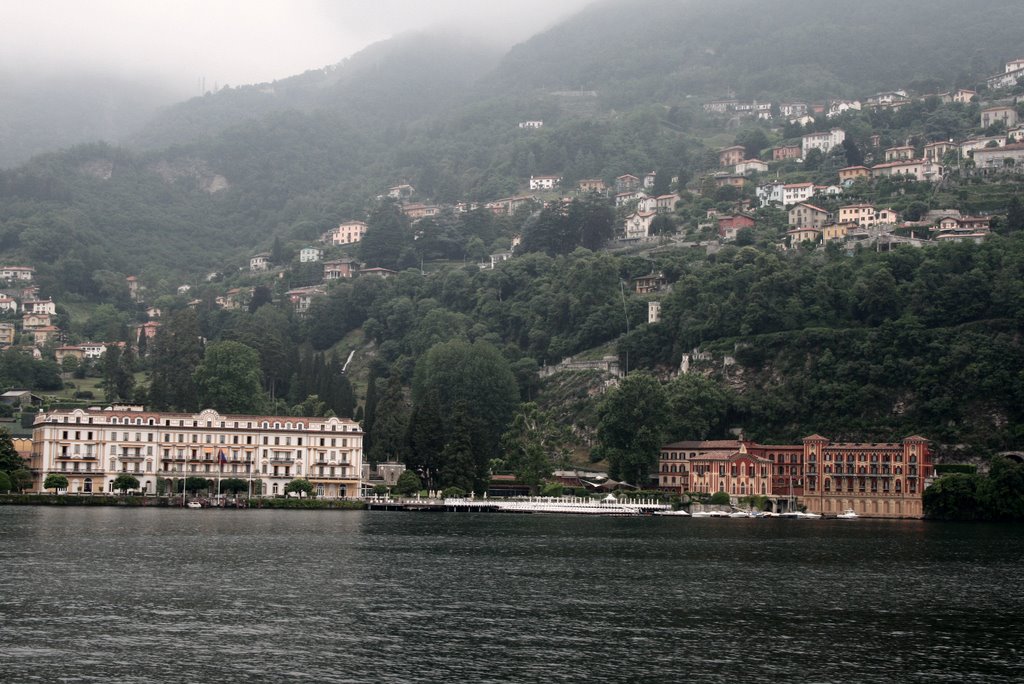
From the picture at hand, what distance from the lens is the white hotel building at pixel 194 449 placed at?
129 m

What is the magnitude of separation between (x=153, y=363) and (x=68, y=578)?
421ft

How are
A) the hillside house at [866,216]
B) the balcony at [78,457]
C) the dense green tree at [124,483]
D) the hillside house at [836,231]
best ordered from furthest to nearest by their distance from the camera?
1. the hillside house at [866,216]
2. the hillside house at [836,231]
3. the balcony at [78,457]
4. the dense green tree at [124,483]

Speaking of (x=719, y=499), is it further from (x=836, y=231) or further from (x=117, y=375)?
(x=117, y=375)

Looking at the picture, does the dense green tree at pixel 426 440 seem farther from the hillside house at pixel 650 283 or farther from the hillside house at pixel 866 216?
the hillside house at pixel 866 216

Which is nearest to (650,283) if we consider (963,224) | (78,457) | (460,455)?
(963,224)

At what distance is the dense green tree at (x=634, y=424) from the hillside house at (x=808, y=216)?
202ft

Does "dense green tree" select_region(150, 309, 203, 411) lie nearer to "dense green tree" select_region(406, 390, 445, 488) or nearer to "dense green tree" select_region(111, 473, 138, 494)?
"dense green tree" select_region(111, 473, 138, 494)

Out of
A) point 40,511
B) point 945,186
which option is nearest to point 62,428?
point 40,511

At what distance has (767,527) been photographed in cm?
11481

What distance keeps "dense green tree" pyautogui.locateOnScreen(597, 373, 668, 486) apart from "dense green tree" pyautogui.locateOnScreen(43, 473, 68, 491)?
54.8 m

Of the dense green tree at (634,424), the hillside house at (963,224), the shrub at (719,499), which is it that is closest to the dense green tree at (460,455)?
the dense green tree at (634,424)

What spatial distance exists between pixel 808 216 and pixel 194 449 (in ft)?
333

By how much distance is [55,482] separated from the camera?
4860 inches

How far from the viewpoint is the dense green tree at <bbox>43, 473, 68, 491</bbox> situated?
405ft
